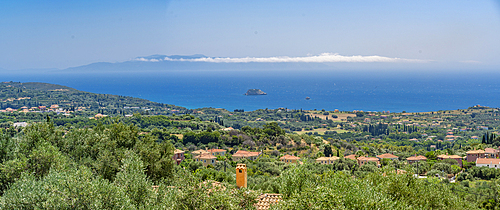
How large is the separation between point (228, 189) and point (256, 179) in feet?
35.0

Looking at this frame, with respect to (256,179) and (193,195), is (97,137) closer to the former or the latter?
(256,179)

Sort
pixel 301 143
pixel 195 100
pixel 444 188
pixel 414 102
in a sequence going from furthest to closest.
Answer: pixel 195 100, pixel 414 102, pixel 301 143, pixel 444 188

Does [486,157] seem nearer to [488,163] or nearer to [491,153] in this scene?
[491,153]

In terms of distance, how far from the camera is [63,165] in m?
12.3

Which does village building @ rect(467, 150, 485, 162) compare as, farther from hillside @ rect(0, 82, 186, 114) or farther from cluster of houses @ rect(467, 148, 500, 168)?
hillside @ rect(0, 82, 186, 114)

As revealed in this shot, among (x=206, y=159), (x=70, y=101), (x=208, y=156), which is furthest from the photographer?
(x=70, y=101)

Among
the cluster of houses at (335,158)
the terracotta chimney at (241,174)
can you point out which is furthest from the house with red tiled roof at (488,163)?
the terracotta chimney at (241,174)

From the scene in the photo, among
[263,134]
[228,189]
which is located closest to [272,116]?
[263,134]

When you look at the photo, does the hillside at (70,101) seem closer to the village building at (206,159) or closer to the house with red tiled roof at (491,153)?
the village building at (206,159)

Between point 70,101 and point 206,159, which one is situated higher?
point 206,159

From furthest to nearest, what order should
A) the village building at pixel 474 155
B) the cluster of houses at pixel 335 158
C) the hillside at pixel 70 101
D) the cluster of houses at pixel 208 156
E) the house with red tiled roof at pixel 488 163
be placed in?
1. the hillside at pixel 70 101
2. the village building at pixel 474 155
3. the house with red tiled roof at pixel 488 163
4. the cluster of houses at pixel 335 158
5. the cluster of houses at pixel 208 156

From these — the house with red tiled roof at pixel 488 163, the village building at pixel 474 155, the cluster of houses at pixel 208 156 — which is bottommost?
the village building at pixel 474 155

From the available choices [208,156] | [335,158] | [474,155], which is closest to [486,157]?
[474,155]

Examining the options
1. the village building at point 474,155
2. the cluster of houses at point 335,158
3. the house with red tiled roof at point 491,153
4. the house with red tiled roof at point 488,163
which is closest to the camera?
the cluster of houses at point 335,158
